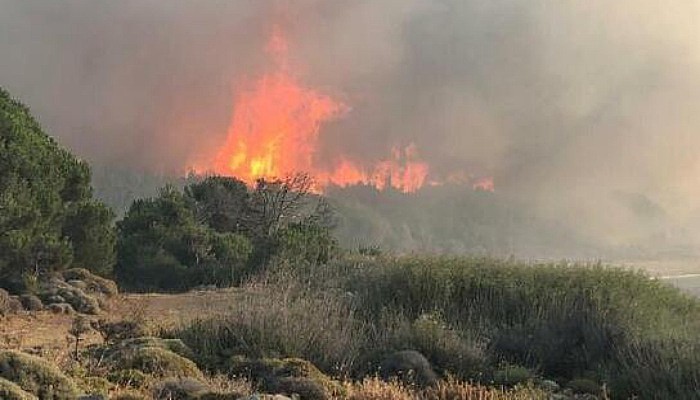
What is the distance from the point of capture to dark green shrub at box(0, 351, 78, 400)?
8180mm

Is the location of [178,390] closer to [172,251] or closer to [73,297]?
[73,297]

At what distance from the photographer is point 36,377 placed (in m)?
8.34

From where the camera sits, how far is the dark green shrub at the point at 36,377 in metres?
8.18

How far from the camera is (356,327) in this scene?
55.9 feet

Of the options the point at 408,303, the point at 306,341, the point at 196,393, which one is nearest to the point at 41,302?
the point at 408,303

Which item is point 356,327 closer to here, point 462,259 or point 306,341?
point 306,341

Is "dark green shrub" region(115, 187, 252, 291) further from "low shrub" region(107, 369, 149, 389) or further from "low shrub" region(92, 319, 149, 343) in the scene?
"low shrub" region(107, 369, 149, 389)

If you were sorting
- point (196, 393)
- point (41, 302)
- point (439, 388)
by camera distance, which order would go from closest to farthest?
point (196, 393), point (439, 388), point (41, 302)

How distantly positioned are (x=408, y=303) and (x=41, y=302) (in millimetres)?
13639

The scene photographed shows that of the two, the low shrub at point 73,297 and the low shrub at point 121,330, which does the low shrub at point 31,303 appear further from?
the low shrub at point 121,330

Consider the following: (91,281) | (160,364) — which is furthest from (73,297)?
(160,364)

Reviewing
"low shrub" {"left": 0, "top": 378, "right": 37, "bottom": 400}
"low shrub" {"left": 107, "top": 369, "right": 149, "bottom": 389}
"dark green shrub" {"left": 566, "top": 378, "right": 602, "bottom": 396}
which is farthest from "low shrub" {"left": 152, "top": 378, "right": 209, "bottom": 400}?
"dark green shrub" {"left": 566, "top": 378, "right": 602, "bottom": 396}

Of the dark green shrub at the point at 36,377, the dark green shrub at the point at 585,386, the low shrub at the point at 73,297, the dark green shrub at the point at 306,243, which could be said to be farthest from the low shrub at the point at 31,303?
the dark green shrub at the point at 36,377

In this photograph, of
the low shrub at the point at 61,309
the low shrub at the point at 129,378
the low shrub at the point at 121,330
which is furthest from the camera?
the low shrub at the point at 61,309
